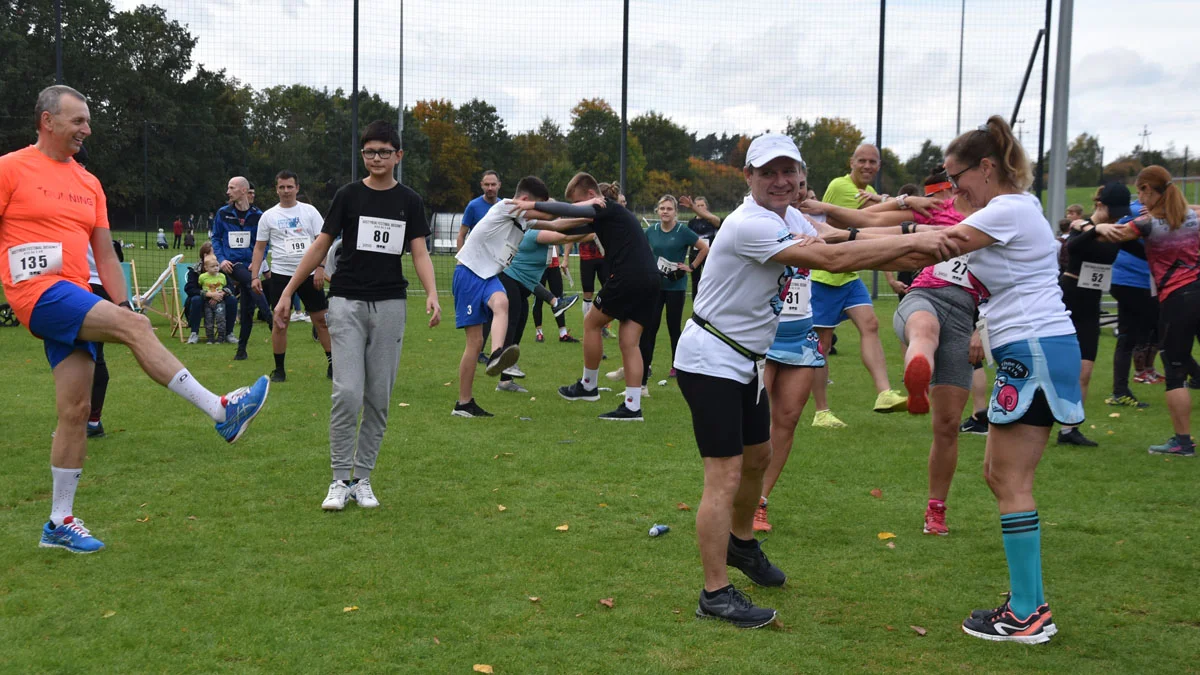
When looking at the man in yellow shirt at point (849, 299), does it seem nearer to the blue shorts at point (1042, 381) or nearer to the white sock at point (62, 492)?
the blue shorts at point (1042, 381)

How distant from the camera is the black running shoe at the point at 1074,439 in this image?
7895 mm

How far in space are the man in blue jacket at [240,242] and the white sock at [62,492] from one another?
7.65m

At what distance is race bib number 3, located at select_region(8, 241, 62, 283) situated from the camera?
4.64 metres

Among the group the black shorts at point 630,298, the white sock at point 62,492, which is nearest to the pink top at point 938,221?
the black shorts at point 630,298

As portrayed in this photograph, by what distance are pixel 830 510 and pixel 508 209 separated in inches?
151

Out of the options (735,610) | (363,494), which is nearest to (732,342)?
(735,610)

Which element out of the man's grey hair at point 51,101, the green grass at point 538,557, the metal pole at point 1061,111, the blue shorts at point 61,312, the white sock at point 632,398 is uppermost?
the metal pole at point 1061,111

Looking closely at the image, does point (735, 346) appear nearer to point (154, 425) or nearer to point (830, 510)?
point (830, 510)

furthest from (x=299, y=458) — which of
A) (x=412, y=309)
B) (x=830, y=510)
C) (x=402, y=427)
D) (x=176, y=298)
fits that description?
(x=412, y=309)

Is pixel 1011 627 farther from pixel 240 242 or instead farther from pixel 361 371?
pixel 240 242

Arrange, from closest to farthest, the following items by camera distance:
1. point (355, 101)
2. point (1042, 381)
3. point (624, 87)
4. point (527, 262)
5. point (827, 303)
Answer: point (1042, 381), point (827, 303), point (527, 262), point (355, 101), point (624, 87)

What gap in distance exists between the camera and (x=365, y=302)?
564 centimetres

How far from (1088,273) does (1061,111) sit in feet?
28.0

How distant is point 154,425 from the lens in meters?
7.95
